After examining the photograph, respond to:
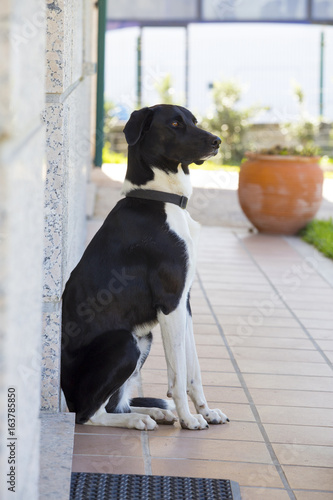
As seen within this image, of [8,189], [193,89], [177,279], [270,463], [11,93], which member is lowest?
[270,463]

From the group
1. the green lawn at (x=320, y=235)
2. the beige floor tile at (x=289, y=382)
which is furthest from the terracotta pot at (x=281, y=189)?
the beige floor tile at (x=289, y=382)

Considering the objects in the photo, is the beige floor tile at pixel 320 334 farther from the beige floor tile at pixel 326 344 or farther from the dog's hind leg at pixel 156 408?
the dog's hind leg at pixel 156 408

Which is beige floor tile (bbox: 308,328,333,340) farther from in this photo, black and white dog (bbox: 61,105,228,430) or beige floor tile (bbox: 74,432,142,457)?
beige floor tile (bbox: 74,432,142,457)

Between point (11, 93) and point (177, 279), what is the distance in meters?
1.55

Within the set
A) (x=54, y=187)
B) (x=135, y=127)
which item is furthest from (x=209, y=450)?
(x=135, y=127)

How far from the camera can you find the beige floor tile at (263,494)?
2.26m

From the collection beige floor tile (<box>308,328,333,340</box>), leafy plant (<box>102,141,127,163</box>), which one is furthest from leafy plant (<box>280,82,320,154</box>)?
beige floor tile (<box>308,328,333,340</box>)

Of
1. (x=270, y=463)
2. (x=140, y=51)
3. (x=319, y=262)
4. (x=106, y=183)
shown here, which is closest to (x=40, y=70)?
(x=270, y=463)

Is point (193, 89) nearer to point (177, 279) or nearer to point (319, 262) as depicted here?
point (319, 262)

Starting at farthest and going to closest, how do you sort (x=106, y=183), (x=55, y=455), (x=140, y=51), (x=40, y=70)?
(x=140, y=51)
(x=106, y=183)
(x=55, y=455)
(x=40, y=70)

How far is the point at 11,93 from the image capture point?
46.4 inches

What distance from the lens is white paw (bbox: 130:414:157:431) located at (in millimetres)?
2748

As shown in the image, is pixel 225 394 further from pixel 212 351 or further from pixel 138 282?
pixel 138 282

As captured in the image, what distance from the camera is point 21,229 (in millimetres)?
1310
